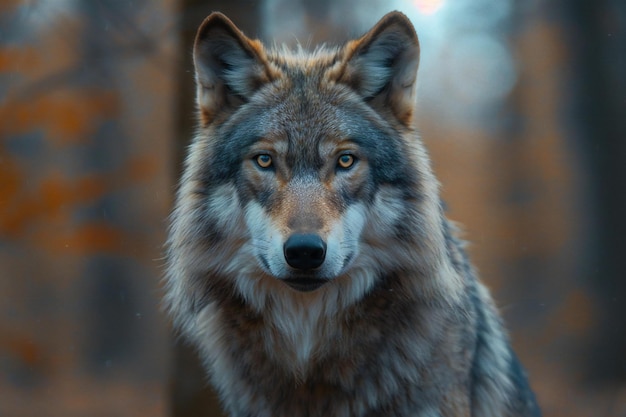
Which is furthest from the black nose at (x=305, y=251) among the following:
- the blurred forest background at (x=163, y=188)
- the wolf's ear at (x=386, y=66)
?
the blurred forest background at (x=163, y=188)

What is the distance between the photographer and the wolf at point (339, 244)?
2.75 m

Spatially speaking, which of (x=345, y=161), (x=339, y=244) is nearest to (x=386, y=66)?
(x=345, y=161)

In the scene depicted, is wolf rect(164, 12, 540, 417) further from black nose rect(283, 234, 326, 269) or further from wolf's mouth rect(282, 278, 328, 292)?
black nose rect(283, 234, 326, 269)

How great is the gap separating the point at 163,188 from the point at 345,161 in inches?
127

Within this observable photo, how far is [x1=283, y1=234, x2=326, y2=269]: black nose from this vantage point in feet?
7.95

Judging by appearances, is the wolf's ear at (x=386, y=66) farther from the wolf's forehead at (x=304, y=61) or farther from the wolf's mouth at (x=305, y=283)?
the wolf's mouth at (x=305, y=283)

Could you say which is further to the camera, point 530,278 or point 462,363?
point 530,278

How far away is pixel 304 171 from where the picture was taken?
271 centimetres

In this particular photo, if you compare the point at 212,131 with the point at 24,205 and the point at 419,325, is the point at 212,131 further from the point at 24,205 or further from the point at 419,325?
the point at 24,205

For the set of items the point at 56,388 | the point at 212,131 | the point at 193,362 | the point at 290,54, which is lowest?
the point at 56,388

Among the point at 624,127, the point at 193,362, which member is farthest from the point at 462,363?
the point at 624,127

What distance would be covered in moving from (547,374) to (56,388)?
4.78 metres

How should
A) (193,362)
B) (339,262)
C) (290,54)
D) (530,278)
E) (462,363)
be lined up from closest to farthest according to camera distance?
(339,262), (462,363), (290,54), (193,362), (530,278)

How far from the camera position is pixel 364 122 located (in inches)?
115
